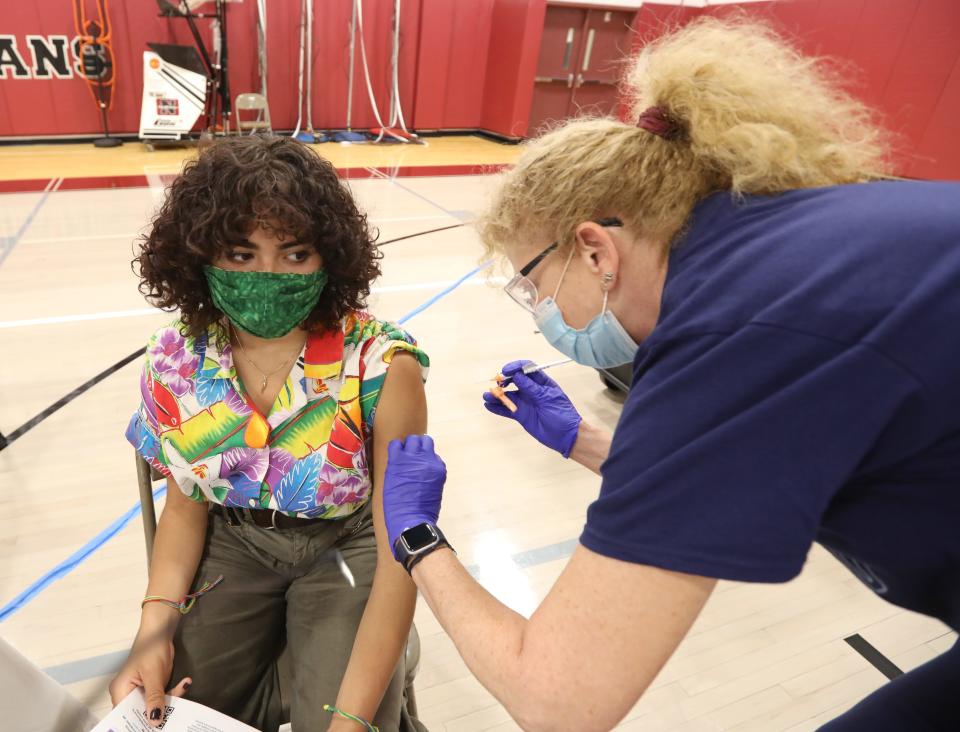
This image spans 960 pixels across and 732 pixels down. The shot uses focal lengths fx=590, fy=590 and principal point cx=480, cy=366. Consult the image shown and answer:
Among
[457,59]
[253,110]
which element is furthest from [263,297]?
[457,59]

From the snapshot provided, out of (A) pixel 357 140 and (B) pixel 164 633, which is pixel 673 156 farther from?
(A) pixel 357 140

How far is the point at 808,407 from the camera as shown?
0.59 meters

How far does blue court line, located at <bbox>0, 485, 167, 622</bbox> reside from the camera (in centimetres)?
170

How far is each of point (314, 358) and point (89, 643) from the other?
3.75 feet

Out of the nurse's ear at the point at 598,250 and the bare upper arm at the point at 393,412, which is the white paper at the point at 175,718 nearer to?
the bare upper arm at the point at 393,412

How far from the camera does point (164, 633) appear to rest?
1172 mm

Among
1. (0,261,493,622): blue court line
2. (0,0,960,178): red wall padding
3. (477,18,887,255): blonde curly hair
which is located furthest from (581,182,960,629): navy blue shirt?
→ (0,0,960,178): red wall padding

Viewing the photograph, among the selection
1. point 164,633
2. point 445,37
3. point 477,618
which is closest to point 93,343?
point 164,633

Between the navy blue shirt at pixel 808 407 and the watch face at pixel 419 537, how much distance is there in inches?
15.8

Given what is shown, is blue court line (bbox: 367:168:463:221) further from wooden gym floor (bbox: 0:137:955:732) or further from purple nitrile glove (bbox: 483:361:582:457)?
purple nitrile glove (bbox: 483:361:582:457)

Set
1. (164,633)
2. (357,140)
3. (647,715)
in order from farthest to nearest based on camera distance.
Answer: (357,140), (647,715), (164,633)

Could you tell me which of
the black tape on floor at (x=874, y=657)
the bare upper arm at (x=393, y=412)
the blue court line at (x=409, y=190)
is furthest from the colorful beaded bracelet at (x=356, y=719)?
the blue court line at (x=409, y=190)

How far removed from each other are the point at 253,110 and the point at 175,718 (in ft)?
24.7

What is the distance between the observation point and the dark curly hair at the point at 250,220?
112 centimetres
